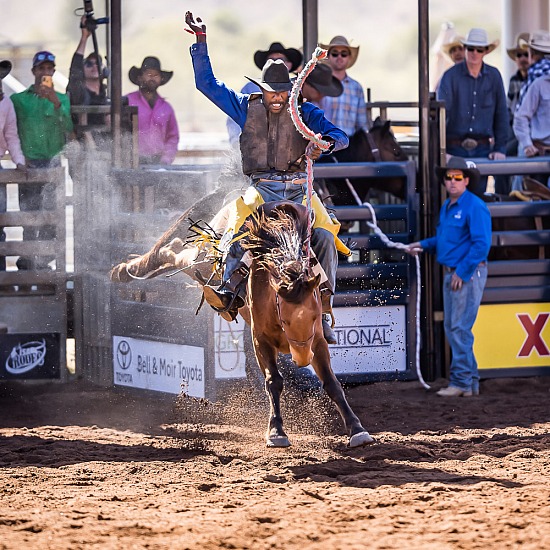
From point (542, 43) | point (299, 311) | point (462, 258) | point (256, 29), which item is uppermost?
point (256, 29)

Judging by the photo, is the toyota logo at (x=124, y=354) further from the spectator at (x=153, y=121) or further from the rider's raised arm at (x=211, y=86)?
the rider's raised arm at (x=211, y=86)

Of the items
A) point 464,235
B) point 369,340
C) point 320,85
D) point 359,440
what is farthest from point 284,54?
point 359,440

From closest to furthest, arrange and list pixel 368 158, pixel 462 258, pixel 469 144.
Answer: pixel 462 258
pixel 368 158
pixel 469 144

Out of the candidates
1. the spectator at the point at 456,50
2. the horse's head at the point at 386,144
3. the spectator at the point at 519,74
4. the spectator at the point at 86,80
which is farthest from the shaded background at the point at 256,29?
the horse's head at the point at 386,144

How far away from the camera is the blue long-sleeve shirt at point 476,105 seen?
10.7 metres

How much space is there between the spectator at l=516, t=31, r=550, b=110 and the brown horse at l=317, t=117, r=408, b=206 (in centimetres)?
150

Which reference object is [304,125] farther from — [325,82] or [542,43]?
[542,43]

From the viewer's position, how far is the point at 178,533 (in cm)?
480

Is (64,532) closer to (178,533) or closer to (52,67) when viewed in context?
(178,533)

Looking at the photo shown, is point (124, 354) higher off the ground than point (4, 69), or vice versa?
point (4, 69)

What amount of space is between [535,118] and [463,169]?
1824 mm

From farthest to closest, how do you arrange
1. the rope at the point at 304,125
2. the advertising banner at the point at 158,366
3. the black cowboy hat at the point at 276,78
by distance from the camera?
the advertising banner at the point at 158,366 < the black cowboy hat at the point at 276,78 < the rope at the point at 304,125

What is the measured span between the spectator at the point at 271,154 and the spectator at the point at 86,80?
334 cm

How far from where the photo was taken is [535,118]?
10727 millimetres
